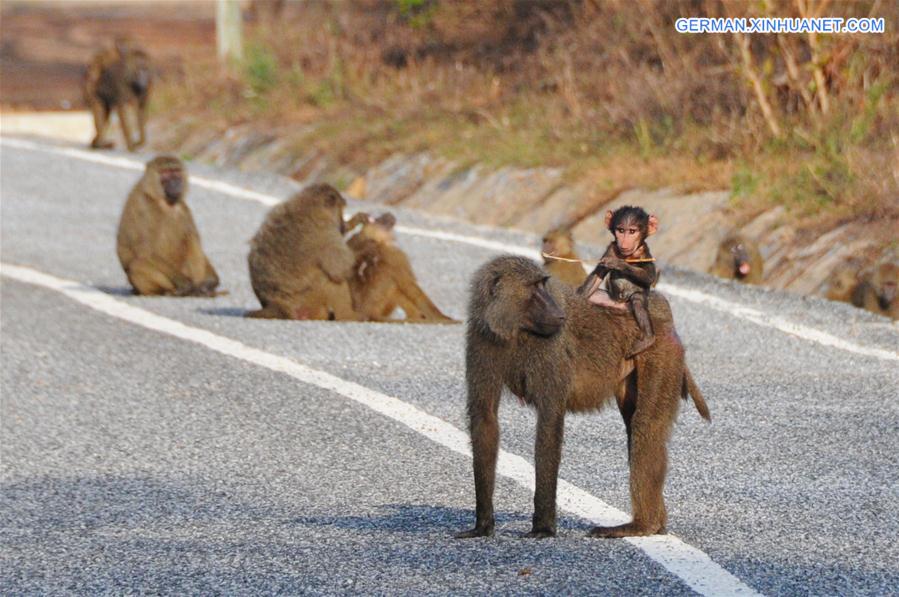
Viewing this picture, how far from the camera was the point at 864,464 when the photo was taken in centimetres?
760

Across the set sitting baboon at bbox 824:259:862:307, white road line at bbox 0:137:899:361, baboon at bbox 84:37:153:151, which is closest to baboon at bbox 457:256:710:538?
white road line at bbox 0:137:899:361

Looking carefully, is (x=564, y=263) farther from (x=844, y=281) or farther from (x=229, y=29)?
(x=229, y=29)

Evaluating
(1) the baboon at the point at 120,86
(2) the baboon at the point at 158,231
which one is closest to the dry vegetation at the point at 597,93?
(1) the baboon at the point at 120,86

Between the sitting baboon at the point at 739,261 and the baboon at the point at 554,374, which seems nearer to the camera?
the baboon at the point at 554,374

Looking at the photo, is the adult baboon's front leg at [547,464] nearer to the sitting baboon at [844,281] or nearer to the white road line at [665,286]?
the white road line at [665,286]

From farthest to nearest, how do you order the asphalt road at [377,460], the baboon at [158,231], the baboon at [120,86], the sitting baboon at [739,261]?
1. the baboon at [120,86]
2. the sitting baboon at [739,261]
3. the baboon at [158,231]
4. the asphalt road at [377,460]

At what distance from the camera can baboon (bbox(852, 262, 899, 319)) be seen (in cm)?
1194

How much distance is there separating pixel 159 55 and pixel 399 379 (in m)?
29.9

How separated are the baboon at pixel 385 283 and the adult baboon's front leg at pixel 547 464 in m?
5.61

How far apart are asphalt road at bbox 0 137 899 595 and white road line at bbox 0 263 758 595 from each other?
0.04 meters

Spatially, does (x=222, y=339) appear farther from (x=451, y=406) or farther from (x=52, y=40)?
(x=52, y=40)

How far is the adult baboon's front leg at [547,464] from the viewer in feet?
20.5

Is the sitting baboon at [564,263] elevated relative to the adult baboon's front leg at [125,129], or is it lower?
lower

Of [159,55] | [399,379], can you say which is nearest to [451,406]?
[399,379]
